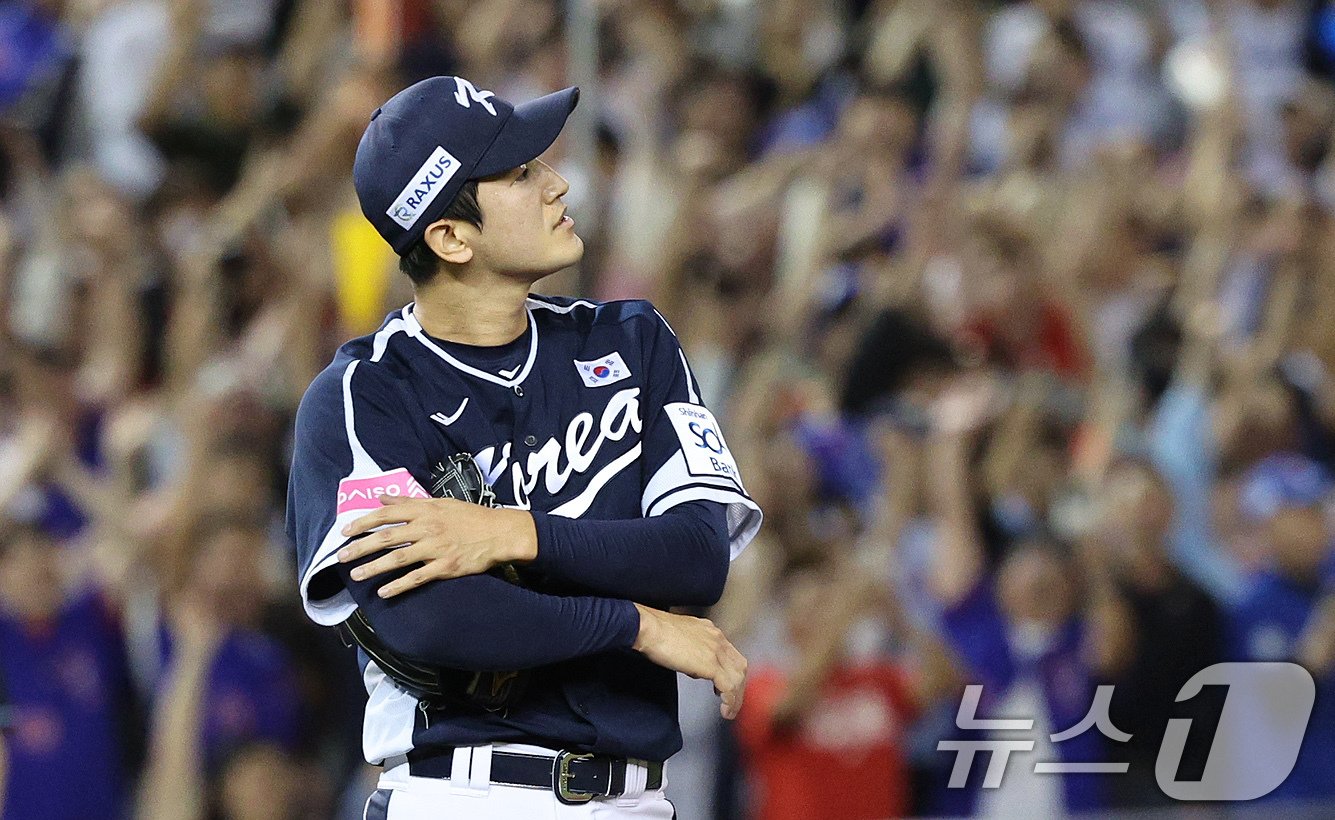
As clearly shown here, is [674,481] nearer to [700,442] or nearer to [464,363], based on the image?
[700,442]

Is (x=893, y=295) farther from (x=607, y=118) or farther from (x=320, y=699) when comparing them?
(x=320, y=699)

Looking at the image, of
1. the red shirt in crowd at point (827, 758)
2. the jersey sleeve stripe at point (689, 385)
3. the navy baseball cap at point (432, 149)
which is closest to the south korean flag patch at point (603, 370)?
the jersey sleeve stripe at point (689, 385)

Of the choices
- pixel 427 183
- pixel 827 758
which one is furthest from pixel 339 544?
pixel 827 758

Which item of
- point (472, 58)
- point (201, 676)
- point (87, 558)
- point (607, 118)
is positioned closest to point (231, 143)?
point (472, 58)

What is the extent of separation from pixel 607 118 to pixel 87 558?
269cm

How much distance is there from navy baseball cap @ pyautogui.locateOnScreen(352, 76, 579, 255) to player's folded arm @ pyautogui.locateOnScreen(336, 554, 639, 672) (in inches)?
22.7

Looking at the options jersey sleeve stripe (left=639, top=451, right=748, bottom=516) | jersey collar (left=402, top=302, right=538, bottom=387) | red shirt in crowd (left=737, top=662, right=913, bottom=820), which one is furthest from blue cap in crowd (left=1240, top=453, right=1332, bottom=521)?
jersey collar (left=402, top=302, right=538, bottom=387)

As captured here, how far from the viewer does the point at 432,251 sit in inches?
114

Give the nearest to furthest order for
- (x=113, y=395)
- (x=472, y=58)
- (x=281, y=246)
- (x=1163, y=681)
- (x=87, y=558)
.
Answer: (x=1163, y=681)
(x=87, y=558)
(x=113, y=395)
(x=281, y=246)
(x=472, y=58)

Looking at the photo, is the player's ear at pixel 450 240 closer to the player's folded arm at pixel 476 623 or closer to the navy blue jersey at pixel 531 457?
the navy blue jersey at pixel 531 457

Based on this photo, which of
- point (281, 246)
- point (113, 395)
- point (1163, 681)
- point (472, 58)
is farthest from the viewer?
point (472, 58)

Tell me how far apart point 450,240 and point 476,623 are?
0.66m

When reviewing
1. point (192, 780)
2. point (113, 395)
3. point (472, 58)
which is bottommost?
point (192, 780)

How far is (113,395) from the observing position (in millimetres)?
6508
